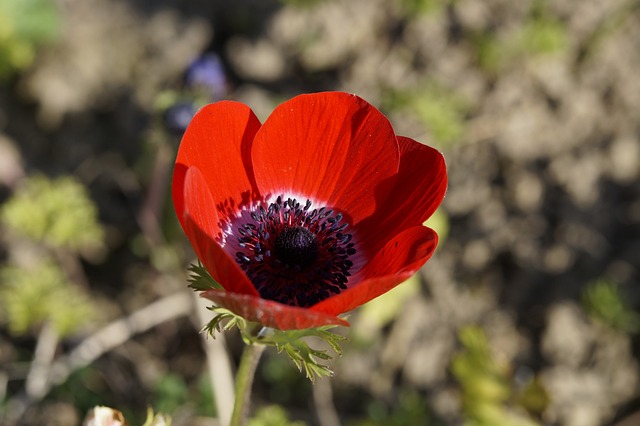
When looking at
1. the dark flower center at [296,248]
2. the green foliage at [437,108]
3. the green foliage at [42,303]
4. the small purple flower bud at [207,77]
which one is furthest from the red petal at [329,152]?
the green foliage at [437,108]

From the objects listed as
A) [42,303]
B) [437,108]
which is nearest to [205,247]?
[42,303]

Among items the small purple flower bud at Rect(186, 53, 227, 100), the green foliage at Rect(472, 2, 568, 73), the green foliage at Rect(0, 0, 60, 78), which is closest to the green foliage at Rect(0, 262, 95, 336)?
the small purple flower bud at Rect(186, 53, 227, 100)

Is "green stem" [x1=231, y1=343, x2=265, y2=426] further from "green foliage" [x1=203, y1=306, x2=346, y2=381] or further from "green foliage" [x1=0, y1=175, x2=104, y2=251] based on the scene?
"green foliage" [x1=0, y1=175, x2=104, y2=251]

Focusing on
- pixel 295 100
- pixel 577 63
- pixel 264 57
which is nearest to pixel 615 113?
pixel 577 63

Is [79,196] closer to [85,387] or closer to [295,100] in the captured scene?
[85,387]

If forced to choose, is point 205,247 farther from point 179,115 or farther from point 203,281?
point 179,115

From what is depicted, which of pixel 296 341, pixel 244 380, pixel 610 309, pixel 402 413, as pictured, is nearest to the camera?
pixel 296 341

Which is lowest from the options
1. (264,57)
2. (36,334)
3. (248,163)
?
(36,334)
